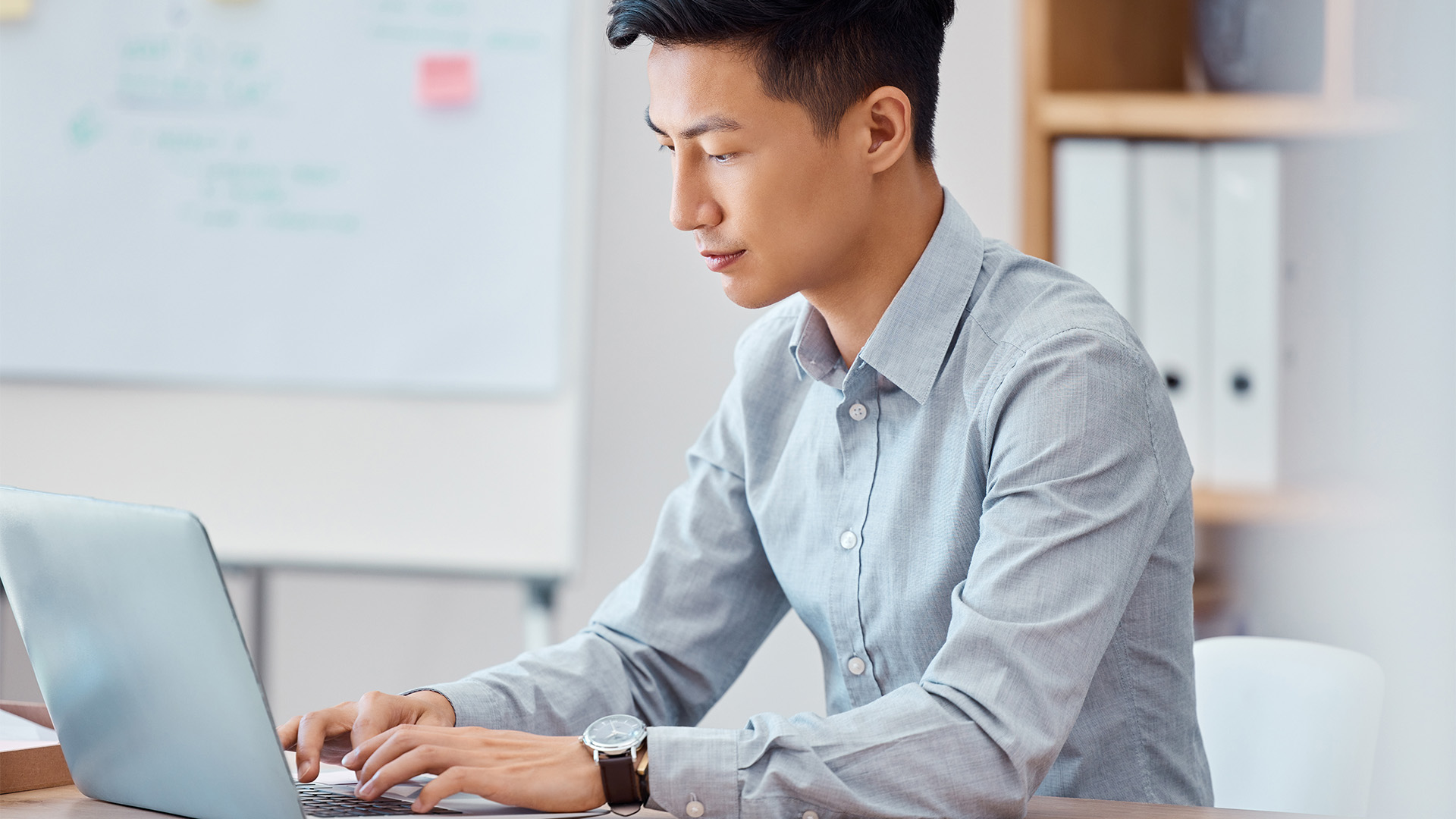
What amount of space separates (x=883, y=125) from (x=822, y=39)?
86mm

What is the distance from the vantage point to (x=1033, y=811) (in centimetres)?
79

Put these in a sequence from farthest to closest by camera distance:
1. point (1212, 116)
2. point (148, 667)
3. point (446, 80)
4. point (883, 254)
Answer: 1. point (446, 80)
2. point (1212, 116)
3. point (883, 254)
4. point (148, 667)

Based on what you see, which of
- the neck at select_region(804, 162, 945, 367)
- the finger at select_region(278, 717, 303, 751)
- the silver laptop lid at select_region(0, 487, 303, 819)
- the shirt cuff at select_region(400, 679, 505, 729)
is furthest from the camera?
the neck at select_region(804, 162, 945, 367)

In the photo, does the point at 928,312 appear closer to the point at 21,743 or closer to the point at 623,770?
the point at 623,770

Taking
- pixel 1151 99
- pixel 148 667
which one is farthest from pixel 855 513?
pixel 1151 99

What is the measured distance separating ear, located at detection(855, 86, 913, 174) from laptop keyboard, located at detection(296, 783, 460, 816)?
0.58 metres

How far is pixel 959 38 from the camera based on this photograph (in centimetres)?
202

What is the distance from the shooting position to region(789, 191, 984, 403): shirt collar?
3.30 ft

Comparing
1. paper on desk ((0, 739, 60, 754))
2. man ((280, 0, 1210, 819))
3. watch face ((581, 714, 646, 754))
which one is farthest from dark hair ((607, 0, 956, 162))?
paper on desk ((0, 739, 60, 754))

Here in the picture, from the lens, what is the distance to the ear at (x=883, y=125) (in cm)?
101

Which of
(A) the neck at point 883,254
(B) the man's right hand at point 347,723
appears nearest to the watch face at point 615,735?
(B) the man's right hand at point 347,723

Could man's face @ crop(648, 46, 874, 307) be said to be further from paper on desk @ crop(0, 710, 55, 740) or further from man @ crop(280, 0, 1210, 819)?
paper on desk @ crop(0, 710, 55, 740)

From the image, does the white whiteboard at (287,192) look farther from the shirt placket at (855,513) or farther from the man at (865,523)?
the shirt placket at (855,513)

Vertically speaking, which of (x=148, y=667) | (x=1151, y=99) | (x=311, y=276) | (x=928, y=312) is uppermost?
(x=1151, y=99)
